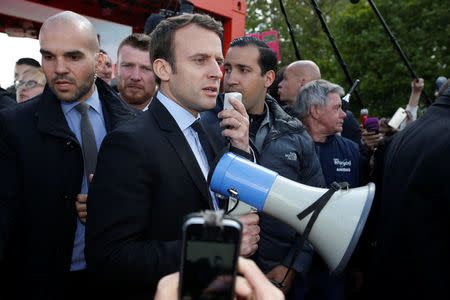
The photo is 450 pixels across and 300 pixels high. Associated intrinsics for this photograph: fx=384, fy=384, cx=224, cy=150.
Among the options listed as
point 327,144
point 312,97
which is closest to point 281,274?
point 327,144

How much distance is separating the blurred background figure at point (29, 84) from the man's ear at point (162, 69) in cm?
231

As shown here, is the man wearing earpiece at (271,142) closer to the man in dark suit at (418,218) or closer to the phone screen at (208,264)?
the man in dark suit at (418,218)

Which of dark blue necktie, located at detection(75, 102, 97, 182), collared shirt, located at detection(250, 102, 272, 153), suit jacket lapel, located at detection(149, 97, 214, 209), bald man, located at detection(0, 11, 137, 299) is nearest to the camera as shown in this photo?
suit jacket lapel, located at detection(149, 97, 214, 209)

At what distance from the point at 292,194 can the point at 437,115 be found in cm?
112

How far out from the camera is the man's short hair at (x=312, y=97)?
3.31 m

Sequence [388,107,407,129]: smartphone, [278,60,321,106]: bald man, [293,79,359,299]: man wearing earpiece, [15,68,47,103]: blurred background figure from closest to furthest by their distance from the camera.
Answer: [293,79,359,299]: man wearing earpiece < [15,68,47,103]: blurred background figure < [278,60,321,106]: bald man < [388,107,407,129]: smartphone

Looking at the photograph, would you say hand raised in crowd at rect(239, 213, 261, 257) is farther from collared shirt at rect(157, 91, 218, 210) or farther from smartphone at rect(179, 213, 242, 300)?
smartphone at rect(179, 213, 242, 300)

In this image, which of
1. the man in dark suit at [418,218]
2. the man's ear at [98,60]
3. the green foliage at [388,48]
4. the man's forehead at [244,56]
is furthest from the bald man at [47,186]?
the green foliage at [388,48]

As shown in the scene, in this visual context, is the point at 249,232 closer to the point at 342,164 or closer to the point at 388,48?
the point at 342,164

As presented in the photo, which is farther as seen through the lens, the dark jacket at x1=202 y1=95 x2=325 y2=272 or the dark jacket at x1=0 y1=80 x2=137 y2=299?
the dark jacket at x1=202 y1=95 x2=325 y2=272

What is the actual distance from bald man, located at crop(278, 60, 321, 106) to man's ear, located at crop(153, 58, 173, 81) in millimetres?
2746

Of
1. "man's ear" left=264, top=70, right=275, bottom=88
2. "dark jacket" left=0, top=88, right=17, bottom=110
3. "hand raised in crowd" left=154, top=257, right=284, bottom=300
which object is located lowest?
"dark jacket" left=0, top=88, right=17, bottom=110

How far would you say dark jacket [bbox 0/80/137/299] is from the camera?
5.59 feet

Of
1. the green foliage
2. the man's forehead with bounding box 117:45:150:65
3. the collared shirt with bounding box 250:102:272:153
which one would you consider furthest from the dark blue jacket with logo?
the green foliage
